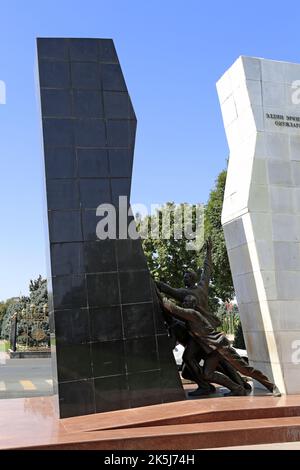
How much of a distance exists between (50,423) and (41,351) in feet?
80.7

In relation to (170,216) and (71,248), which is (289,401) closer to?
(71,248)

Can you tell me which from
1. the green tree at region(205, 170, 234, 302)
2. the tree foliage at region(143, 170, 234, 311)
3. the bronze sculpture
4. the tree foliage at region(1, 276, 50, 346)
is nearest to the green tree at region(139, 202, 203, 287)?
the tree foliage at region(143, 170, 234, 311)

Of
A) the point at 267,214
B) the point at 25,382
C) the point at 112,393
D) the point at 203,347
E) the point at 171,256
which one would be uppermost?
the point at 171,256

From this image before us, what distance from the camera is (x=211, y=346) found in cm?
899

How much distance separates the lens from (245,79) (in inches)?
385

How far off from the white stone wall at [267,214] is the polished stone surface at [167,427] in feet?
4.51

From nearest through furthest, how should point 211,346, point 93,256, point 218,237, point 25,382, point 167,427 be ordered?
point 167,427 → point 93,256 → point 211,346 → point 25,382 → point 218,237

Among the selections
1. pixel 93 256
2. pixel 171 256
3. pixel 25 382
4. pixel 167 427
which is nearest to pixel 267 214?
pixel 93 256

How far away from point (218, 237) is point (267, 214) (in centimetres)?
1479

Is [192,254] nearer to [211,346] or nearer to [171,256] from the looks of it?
[171,256]

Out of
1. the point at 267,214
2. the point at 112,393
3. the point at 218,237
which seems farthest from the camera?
the point at 218,237

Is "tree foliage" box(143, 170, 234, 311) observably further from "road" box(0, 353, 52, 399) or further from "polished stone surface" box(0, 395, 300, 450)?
"polished stone surface" box(0, 395, 300, 450)

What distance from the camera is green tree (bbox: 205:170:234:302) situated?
2417 centimetres

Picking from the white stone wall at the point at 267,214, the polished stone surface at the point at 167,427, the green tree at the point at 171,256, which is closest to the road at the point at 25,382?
the polished stone surface at the point at 167,427
